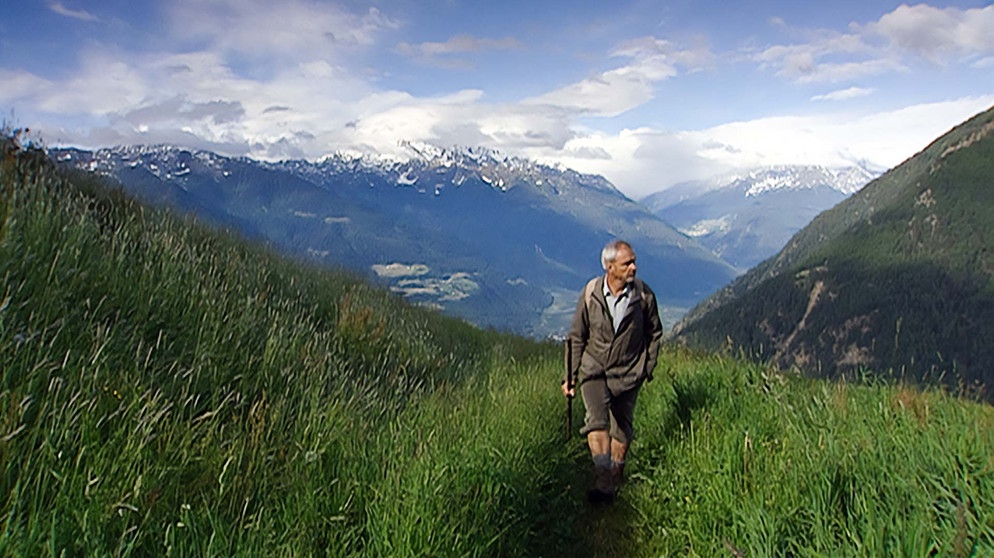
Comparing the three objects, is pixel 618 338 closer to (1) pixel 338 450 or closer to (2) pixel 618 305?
(2) pixel 618 305

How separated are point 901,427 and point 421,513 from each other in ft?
11.2

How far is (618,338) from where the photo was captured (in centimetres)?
593

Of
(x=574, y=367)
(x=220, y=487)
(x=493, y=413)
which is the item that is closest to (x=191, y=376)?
(x=220, y=487)

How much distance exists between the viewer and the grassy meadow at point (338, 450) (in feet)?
9.45

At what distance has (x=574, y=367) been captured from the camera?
20.6ft

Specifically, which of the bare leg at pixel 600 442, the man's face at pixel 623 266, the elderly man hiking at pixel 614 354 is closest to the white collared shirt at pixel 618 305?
the elderly man hiking at pixel 614 354

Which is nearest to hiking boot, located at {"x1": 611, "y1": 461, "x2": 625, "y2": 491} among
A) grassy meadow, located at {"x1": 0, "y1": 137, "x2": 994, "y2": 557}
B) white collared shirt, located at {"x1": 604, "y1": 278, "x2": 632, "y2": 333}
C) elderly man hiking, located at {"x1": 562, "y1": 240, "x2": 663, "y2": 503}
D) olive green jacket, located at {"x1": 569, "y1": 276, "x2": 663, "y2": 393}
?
elderly man hiking, located at {"x1": 562, "y1": 240, "x2": 663, "y2": 503}

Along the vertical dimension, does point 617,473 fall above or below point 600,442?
below

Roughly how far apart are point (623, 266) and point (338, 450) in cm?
303

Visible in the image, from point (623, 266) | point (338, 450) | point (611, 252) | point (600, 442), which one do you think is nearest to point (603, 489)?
point (600, 442)

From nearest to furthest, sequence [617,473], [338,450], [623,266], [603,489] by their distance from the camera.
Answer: [338,450] → [603,489] → [623,266] → [617,473]

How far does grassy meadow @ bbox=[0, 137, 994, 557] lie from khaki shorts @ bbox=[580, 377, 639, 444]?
412 mm

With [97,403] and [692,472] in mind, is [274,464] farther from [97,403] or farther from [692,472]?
[692,472]

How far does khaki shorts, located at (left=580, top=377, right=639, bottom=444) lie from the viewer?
598 centimetres
